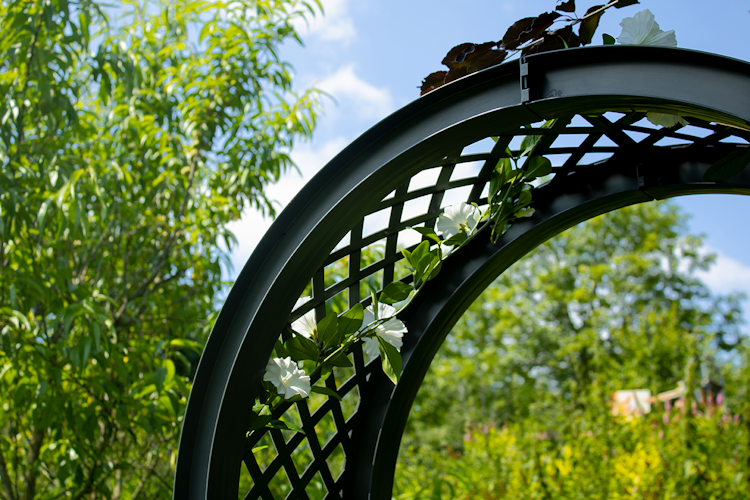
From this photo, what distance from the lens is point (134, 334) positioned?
2.26 m

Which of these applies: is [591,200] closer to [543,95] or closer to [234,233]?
[543,95]

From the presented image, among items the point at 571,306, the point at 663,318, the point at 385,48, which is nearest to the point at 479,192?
the point at 385,48

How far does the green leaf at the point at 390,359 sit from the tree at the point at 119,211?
0.99m

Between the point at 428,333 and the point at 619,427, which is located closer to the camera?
the point at 428,333

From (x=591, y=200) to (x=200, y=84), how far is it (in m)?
1.80

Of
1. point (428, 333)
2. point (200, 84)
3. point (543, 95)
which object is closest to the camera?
point (543, 95)

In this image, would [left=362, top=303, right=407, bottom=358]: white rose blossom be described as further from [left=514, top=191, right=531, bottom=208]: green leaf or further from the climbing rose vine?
[left=514, top=191, right=531, bottom=208]: green leaf

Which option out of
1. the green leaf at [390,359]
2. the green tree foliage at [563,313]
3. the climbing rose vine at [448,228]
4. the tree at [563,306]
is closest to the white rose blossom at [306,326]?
the climbing rose vine at [448,228]

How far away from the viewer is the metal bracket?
0.67 meters

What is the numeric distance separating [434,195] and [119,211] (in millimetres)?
1608

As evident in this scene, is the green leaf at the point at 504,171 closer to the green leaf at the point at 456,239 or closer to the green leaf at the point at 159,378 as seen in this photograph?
the green leaf at the point at 456,239

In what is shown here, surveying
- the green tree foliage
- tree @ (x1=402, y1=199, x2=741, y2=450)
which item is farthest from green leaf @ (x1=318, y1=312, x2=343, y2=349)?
tree @ (x1=402, y1=199, x2=741, y2=450)

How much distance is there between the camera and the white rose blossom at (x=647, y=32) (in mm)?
721

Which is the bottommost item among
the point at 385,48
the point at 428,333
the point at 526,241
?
the point at 428,333
